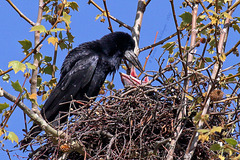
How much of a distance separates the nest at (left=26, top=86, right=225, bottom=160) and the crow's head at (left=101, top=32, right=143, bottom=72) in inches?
65.7

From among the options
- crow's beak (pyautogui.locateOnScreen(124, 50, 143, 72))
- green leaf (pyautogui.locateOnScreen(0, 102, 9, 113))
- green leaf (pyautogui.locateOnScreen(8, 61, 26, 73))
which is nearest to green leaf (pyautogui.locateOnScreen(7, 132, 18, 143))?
green leaf (pyautogui.locateOnScreen(0, 102, 9, 113))

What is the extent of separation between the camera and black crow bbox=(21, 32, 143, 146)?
17.8 ft

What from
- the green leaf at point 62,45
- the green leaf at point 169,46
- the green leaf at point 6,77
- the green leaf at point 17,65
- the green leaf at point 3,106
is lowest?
the green leaf at point 3,106

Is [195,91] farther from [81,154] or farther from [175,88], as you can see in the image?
[81,154]

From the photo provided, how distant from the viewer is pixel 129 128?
13.8ft

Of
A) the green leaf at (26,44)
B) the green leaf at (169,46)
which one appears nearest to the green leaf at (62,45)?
the green leaf at (26,44)

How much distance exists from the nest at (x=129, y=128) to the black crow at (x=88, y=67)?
1.00 metres

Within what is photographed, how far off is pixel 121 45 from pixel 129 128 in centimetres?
223

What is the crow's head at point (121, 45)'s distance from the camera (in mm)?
6055

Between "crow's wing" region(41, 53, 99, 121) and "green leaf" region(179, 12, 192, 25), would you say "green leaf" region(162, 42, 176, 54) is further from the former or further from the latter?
"crow's wing" region(41, 53, 99, 121)

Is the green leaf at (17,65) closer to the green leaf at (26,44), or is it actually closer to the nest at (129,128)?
the green leaf at (26,44)

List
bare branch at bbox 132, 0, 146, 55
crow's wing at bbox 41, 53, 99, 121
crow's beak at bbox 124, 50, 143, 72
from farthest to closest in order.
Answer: crow's beak at bbox 124, 50, 143, 72 → bare branch at bbox 132, 0, 146, 55 → crow's wing at bbox 41, 53, 99, 121

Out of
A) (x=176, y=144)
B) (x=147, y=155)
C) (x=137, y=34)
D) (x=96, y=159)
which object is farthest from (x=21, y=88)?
(x=137, y=34)

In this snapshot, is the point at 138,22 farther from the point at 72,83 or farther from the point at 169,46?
the point at 169,46
